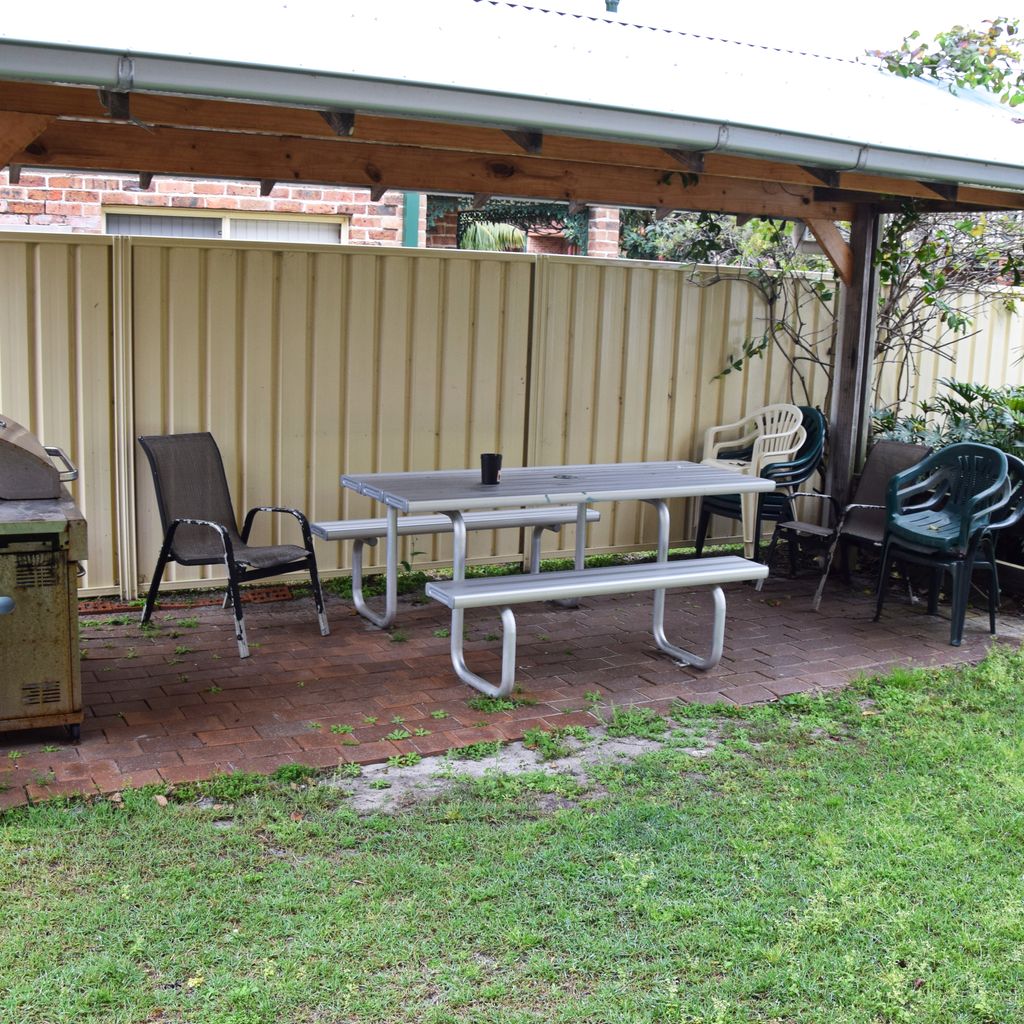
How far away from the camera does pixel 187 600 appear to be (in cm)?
652

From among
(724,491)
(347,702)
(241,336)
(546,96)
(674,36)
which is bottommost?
(347,702)

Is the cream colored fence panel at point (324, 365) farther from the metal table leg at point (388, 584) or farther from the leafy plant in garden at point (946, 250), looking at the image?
the leafy plant in garden at point (946, 250)

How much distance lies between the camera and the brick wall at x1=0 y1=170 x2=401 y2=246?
903cm

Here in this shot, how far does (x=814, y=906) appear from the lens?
3.32 meters

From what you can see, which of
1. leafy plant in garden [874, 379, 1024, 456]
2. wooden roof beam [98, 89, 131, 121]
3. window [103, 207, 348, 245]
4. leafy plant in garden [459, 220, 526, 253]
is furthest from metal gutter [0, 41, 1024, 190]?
leafy plant in garden [459, 220, 526, 253]

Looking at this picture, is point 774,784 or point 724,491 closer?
point 774,784

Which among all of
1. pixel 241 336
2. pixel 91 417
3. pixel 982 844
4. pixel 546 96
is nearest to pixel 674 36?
pixel 546 96

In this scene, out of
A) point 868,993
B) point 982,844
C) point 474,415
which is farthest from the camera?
point 474,415

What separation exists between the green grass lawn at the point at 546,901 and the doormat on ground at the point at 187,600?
A: 8.40ft

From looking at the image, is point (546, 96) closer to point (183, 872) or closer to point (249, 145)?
point (249, 145)

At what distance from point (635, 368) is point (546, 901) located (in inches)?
197

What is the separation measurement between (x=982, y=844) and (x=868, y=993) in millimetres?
1085

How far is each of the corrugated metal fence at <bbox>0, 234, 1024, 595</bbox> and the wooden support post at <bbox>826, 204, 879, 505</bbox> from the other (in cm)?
58

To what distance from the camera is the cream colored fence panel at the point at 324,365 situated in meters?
6.39
